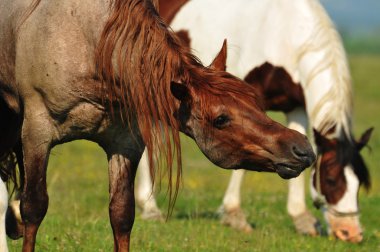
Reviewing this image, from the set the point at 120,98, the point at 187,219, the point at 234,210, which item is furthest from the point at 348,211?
the point at 120,98

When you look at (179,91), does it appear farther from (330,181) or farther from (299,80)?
(299,80)

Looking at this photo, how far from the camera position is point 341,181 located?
335 inches

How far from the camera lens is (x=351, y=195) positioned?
27.8 ft

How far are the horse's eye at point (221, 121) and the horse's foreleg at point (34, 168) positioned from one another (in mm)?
1076

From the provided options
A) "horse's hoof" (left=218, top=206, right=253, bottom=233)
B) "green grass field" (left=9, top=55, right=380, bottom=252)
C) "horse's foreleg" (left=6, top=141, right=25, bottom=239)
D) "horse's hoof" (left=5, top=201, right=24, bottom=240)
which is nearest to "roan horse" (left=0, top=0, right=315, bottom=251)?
"green grass field" (left=9, top=55, right=380, bottom=252)

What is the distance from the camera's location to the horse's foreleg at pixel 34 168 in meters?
5.37

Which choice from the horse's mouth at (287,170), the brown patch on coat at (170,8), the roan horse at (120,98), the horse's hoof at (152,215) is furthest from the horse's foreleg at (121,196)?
the brown patch on coat at (170,8)

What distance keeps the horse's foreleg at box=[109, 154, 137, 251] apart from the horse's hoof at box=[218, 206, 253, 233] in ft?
11.2

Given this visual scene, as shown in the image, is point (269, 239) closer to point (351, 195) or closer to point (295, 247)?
point (295, 247)

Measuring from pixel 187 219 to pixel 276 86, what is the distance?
1628mm

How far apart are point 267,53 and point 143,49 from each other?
4.26 metres

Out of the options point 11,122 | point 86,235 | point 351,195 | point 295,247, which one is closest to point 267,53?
point 351,195

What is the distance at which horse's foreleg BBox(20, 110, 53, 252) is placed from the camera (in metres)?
5.37

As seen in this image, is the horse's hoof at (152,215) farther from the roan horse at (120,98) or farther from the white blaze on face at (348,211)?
the roan horse at (120,98)
